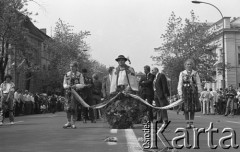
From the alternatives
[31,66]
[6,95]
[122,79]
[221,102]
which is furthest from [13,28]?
[122,79]

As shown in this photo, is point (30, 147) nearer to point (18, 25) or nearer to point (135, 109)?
point (135, 109)

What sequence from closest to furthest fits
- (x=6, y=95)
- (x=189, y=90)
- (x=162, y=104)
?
1. (x=189, y=90)
2. (x=162, y=104)
3. (x=6, y=95)

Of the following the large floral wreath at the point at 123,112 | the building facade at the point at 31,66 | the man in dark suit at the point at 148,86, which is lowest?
the large floral wreath at the point at 123,112

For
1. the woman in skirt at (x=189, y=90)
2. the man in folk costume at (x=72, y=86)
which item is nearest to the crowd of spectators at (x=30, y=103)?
the man in folk costume at (x=72, y=86)

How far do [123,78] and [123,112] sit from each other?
934 millimetres

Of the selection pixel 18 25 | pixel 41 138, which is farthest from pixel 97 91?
pixel 18 25

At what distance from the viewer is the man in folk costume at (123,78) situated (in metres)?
12.4

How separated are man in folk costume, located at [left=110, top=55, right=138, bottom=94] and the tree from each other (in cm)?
3987

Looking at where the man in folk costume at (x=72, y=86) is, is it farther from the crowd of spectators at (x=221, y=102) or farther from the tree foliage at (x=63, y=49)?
the tree foliage at (x=63, y=49)

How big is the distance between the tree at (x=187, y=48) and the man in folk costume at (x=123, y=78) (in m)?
39.9

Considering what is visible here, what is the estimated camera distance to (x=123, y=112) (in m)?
12.0

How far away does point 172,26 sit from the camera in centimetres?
5434

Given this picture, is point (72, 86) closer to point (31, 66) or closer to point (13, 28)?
point (13, 28)

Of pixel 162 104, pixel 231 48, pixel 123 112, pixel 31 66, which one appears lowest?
pixel 123 112
